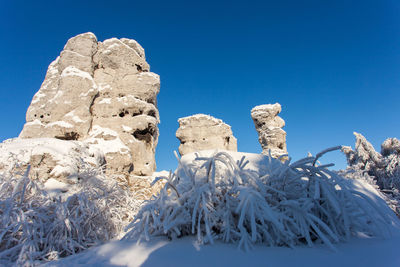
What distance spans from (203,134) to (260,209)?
57.5 ft

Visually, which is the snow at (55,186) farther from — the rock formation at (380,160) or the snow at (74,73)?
the rock formation at (380,160)

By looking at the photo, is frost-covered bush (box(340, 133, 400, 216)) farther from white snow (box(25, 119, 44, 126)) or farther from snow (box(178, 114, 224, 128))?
A: white snow (box(25, 119, 44, 126))

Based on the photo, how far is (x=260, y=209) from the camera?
1.49 metres

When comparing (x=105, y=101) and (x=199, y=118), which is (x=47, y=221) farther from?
(x=199, y=118)

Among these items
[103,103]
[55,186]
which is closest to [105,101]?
[103,103]

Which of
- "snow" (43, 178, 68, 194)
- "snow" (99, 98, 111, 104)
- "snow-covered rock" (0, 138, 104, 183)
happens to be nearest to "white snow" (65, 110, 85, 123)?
"snow" (99, 98, 111, 104)

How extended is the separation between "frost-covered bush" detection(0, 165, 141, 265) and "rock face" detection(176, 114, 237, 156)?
15868 millimetres

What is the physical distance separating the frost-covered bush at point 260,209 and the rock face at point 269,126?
16822 millimetres

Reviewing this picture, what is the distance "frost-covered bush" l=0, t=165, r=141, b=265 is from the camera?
6.35 ft

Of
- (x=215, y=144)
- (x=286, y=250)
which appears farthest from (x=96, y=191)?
(x=215, y=144)

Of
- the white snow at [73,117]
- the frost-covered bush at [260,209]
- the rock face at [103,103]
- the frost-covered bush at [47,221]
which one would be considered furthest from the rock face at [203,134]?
the frost-covered bush at [260,209]

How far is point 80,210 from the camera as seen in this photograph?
8.30 feet

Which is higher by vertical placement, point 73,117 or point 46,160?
point 73,117

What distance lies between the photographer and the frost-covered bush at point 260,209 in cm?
145
